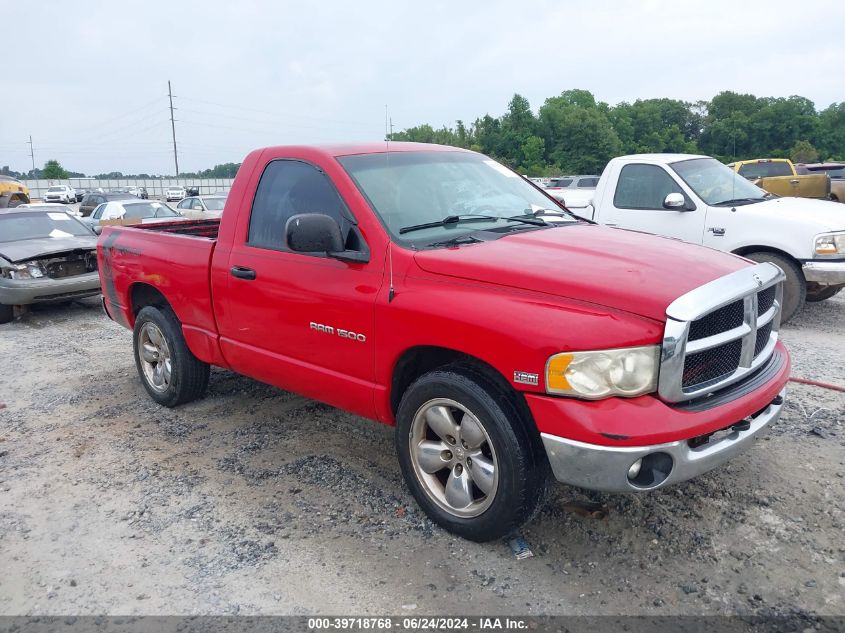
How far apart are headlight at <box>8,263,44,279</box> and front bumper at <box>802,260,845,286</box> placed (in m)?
9.35

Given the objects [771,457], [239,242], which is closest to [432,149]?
[239,242]

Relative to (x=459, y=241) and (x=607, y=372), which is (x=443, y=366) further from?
(x=607, y=372)

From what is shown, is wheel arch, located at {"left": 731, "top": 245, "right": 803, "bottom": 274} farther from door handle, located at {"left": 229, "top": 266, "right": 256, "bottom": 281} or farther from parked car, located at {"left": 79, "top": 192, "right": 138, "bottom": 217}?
parked car, located at {"left": 79, "top": 192, "right": 138, "bottom": 217}

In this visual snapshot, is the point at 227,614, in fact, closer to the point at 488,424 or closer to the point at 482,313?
the point at 488,424

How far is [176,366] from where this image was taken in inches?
200

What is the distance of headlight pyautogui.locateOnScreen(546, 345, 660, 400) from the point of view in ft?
8.86

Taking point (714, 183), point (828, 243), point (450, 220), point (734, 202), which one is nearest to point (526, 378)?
point (450, 220)

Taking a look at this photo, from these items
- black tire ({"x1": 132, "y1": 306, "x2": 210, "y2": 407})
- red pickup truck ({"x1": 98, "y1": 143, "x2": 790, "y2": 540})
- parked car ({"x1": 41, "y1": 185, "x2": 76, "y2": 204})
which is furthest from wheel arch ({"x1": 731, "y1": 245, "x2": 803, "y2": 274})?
parked car ({"x1": 41, "y1": 185, "x2": 76, "y2": 204})

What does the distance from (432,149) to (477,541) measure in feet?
8.15

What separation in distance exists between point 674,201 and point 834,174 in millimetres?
14471

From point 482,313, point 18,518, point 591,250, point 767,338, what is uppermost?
point 591,250

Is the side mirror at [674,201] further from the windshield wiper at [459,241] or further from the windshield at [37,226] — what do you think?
the windshield at [37,226]

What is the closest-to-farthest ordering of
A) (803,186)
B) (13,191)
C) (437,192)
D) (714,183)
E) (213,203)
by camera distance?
(437,192)
(714,183)
(803,186)
(213,203)
(13,191)

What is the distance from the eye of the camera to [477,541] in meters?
3.22
